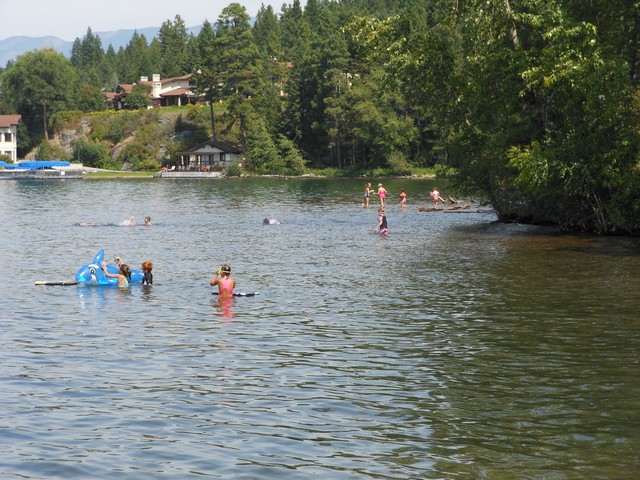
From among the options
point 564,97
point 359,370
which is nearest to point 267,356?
point 359,370

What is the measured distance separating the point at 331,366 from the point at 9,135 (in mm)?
174570

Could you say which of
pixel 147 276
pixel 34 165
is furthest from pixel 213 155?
pixel 147 276

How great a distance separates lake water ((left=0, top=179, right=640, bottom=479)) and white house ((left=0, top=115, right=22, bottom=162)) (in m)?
146

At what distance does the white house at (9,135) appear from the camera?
179375 millimetres

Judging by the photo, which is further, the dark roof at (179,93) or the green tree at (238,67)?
the dark roof at (179,93)

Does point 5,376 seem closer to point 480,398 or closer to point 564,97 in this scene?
point 480,398

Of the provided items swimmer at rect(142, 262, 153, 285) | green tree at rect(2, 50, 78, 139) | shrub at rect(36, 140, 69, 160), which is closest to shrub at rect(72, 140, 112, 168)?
shrub at rect(36, 140, 69, 160)

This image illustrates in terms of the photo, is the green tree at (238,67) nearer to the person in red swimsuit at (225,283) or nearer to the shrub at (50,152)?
the shrub at (50,152)

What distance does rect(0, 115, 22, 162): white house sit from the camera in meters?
179

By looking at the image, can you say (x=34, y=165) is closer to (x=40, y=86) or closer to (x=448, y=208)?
(x=40, y=86)

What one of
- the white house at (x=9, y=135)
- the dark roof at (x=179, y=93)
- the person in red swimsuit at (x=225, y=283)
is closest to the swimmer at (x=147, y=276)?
the person in red swimsuit at (x=225, y=283)

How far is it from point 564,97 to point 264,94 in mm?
124048

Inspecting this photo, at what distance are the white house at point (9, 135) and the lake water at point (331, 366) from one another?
5761 inches

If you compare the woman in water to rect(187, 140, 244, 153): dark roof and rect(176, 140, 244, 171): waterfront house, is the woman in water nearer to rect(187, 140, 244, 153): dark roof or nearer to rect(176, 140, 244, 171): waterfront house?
rect(176, 140, 244, 171): waterfront house
